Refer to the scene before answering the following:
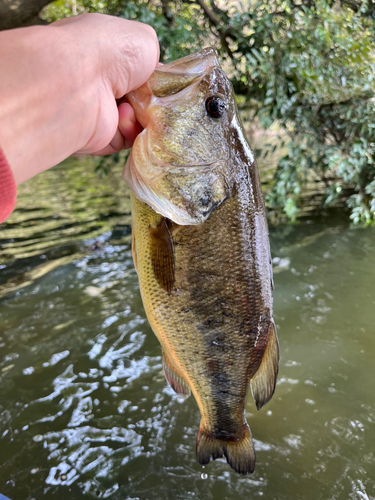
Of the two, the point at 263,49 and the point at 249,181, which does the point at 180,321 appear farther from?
the point at 263,49

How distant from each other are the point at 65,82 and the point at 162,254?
710mm

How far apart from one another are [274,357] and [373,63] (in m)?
5.08

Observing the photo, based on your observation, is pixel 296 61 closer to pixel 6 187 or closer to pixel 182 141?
pixel 182 141

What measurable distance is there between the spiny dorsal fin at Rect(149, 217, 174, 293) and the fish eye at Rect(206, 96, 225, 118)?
1.50 ft

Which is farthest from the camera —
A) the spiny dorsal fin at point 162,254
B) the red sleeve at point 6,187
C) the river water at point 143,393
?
the river water at point 143,393

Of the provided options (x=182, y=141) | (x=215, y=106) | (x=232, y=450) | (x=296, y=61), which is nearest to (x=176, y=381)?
(x=232, y=450)

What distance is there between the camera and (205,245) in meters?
1.45

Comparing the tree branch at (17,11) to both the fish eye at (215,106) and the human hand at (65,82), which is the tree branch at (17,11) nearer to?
the human hand at (65,82)

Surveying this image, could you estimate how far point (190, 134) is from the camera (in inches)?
52.1

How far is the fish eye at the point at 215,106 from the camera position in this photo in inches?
52.4

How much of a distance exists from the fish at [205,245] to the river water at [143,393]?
107 cm

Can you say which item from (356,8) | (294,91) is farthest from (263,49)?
(356,8)

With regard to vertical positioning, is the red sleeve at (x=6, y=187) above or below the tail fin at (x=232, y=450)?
above

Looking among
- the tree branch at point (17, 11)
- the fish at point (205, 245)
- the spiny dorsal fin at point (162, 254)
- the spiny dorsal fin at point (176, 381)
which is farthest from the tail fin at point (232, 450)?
the tree branch at point (17, 11)
